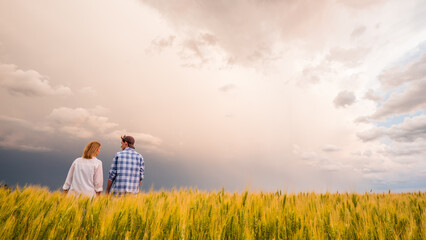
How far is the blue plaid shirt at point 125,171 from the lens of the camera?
7141mm

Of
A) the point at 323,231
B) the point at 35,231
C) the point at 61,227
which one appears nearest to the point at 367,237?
the point at 323,231

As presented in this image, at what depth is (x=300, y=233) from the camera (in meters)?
2.42

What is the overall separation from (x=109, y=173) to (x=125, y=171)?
53 cm

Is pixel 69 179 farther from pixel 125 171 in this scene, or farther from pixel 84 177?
pixel 125 171

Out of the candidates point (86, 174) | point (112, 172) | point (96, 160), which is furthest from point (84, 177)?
point (112, 172)

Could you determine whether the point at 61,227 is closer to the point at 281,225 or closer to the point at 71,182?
the point at 281,225

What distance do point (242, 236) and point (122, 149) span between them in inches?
245

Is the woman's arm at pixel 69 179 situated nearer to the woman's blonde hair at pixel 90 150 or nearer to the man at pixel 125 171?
the woman's blonde hair at pixel 90 150

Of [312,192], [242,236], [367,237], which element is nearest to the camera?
[242,236]

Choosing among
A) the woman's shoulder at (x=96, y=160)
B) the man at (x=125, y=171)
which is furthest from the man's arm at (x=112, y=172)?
the woman's shoulder at (x=96, y=160)

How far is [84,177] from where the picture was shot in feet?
22.5

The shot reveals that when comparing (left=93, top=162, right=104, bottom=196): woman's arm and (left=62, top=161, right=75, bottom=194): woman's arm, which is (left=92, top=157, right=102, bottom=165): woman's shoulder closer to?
(left=93, top=162, right=104, bottom=196): woman's arm

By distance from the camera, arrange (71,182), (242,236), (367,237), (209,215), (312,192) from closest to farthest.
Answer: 1. (242,236)
2. (367,237)
3. (209,215)
4. (71,182)
5. (312,192)

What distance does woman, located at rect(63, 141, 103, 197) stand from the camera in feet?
22.3
